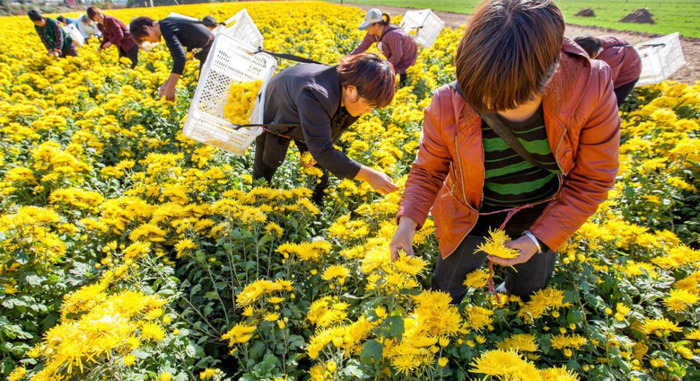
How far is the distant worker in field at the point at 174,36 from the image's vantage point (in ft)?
14.0

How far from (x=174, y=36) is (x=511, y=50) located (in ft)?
15.1

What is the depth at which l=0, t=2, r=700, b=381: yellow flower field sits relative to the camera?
4.61 ft

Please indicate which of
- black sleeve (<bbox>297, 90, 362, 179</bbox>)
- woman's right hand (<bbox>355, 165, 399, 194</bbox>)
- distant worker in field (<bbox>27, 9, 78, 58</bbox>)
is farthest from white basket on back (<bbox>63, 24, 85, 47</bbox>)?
woman's right hand (<bbox>355, 165, 399, 194</bbox>)

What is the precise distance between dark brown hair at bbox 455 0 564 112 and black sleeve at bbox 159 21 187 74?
4.15 metres

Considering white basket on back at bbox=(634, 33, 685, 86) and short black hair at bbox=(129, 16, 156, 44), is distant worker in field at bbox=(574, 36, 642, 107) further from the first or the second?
short black hair at bbox=(129, 16, 156, 44)

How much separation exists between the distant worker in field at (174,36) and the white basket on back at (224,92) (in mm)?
1180

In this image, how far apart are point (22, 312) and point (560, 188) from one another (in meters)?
2.88

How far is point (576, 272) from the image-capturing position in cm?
193

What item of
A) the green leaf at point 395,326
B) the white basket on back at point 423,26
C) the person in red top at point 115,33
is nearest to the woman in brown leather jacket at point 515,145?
the green leaf at point 395,326

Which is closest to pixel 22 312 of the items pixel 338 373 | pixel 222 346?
pixel 222 346

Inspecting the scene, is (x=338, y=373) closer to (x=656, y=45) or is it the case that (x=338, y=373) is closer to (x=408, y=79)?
(x=408, y=79)

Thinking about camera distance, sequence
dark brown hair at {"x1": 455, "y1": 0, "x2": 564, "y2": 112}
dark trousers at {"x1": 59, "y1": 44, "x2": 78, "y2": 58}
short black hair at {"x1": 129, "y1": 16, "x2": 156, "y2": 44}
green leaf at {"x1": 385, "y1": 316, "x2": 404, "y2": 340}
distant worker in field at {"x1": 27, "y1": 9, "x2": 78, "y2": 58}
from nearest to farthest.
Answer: dark brown hair at {"x1": 455, "y1": 0, "x2": 564, "y2": 112} → green leaf at {"x1": 385, "y1": 316, "x2": 404, "y2": 340} → short black hair at {"x1": 129, "y1": 16, "x2": 156, "y2": 44} → distant worker in field at {"x1": 27, "y1": 9, "x2": 78, "y2": 58} → dark trousers at {"x1": 59, "y1": 44, "x2": 78, "y2": 58}

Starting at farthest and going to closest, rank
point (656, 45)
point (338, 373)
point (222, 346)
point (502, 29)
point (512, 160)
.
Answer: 1. point (656, 45)
2. point (222, 346)
3. point (512, 160)
4. point (338, 373)
5. point (502, 29)

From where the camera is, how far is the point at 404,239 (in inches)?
61.7
